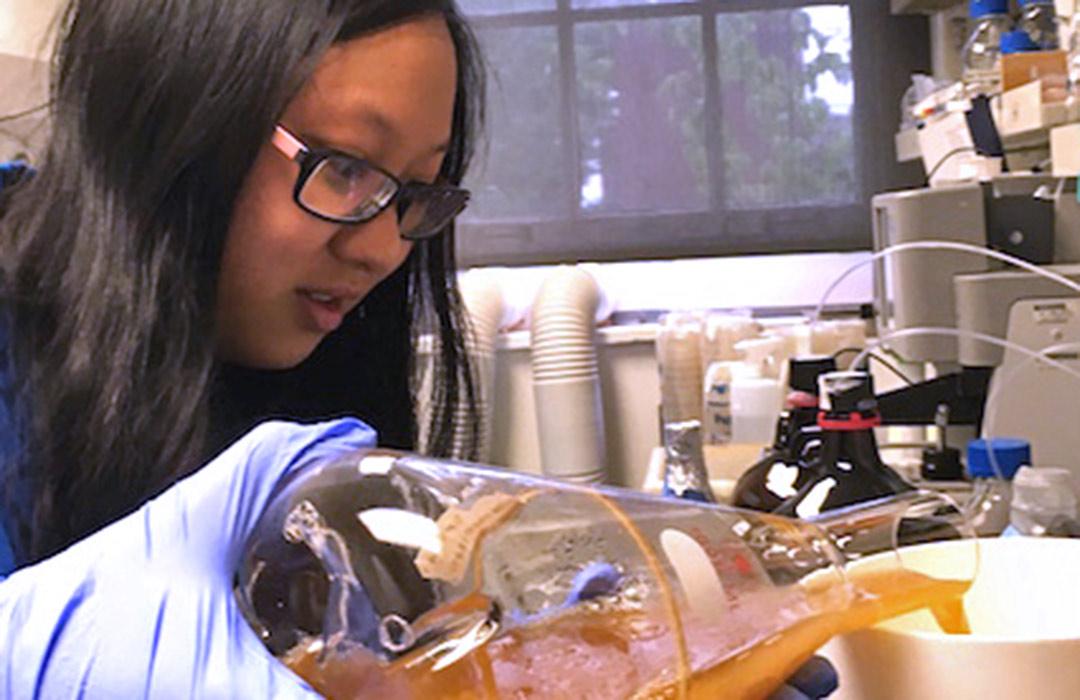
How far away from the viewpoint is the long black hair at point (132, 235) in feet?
3.15

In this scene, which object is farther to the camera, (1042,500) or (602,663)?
(1042,500)

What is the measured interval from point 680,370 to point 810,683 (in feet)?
6.92

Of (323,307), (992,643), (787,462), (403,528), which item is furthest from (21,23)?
(992,643)

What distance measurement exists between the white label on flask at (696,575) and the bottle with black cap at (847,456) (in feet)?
1.47

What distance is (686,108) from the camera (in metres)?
3.14

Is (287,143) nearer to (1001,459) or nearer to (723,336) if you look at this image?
(1001,459)

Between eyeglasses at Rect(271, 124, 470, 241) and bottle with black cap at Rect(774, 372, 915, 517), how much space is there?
466 mm

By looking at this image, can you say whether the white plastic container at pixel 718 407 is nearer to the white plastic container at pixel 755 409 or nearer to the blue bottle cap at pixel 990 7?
the white plastic container at pixel 755 409

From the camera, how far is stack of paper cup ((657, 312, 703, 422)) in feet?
8.42

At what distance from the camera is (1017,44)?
171 cm

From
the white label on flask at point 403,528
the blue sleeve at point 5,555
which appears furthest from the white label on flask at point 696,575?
the blue sleeve at point 5,555

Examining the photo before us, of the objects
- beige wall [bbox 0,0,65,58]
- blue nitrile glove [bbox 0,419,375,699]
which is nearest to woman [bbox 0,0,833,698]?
blue nitrile glove [bbox 0,419,375,699]

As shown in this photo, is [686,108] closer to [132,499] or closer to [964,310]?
[964,310]

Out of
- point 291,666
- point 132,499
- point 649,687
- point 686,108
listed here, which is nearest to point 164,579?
point 291,666
